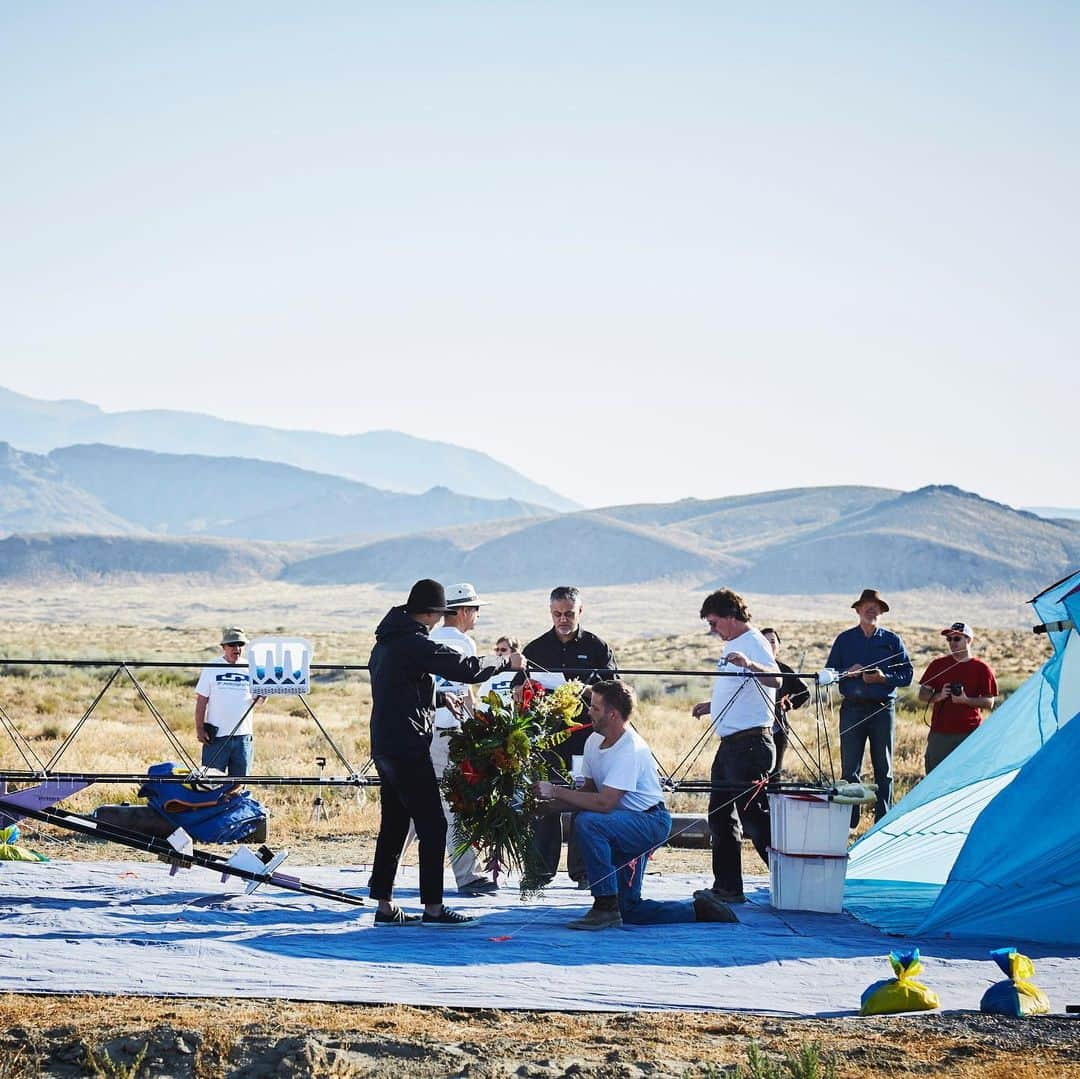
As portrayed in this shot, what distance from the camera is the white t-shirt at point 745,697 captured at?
8.79 metres

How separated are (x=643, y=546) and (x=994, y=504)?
112 feet

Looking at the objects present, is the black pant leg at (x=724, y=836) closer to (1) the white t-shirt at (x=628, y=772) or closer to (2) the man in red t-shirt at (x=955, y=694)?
(1) the white t-shirt at (x=628, y=772)

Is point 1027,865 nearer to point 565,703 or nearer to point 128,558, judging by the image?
point 565,703

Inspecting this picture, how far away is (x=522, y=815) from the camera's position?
27.0 ft

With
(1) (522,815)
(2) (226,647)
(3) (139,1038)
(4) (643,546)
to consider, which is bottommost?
(3) (139,1038)

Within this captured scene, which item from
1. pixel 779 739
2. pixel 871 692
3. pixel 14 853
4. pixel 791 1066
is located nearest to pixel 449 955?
pixel 791 1066

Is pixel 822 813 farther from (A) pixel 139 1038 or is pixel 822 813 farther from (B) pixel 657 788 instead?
(A) pixel 139 1038

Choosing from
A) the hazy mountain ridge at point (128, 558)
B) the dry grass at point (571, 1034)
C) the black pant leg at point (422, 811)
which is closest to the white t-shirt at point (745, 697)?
the black pant leg at point (422, 811)

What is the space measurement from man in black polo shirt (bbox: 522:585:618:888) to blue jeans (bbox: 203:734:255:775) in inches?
83.8

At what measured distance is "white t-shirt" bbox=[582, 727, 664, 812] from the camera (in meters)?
8.28

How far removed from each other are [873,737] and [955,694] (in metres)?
0.65

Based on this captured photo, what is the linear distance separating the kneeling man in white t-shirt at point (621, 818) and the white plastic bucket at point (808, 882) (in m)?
0.44

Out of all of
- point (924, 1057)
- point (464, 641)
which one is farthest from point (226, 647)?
point (924, 1057)

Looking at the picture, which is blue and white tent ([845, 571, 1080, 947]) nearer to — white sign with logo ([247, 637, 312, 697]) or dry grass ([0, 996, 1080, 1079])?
dry grass ([0, 996, 1080, 1079])
